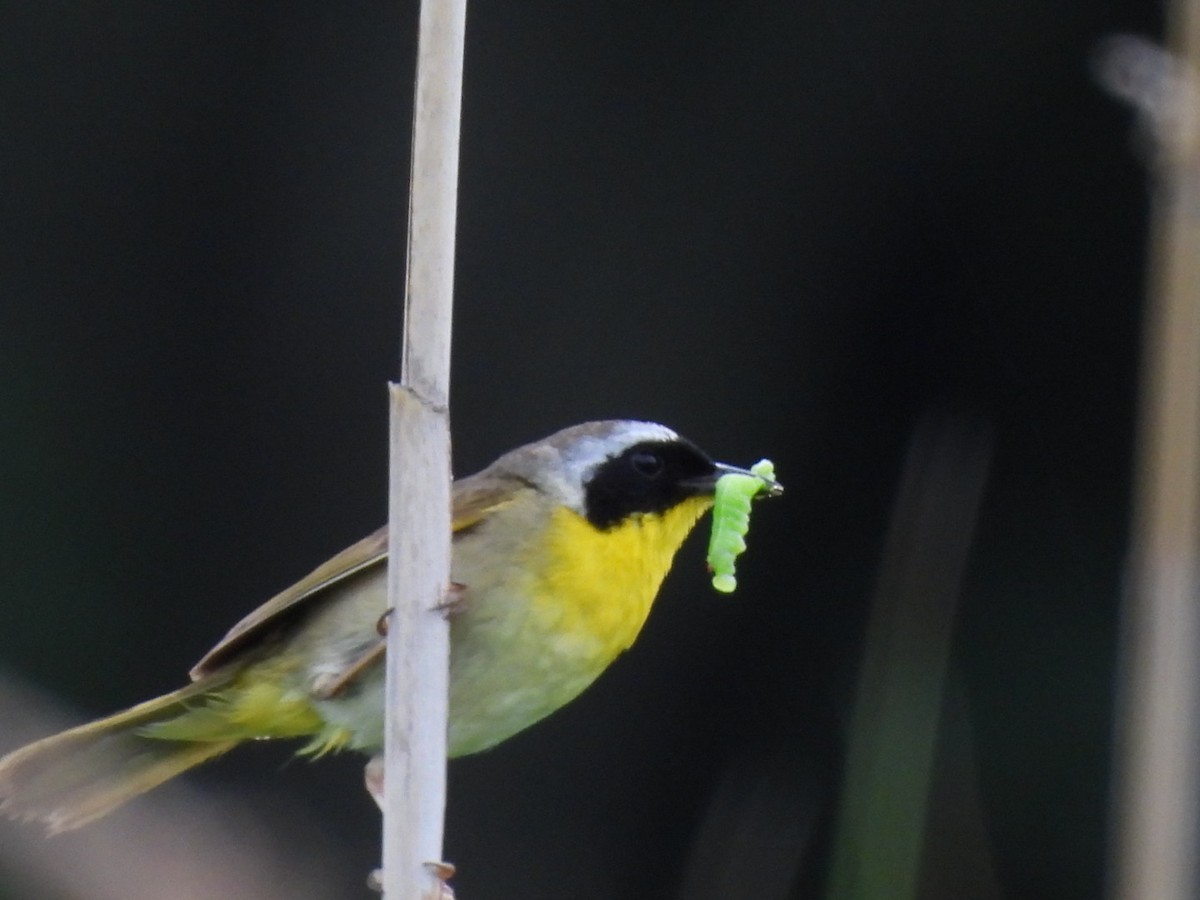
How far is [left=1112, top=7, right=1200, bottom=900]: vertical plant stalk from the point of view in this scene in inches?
70.2

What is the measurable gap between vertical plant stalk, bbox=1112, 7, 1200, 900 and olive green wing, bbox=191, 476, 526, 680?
975mm

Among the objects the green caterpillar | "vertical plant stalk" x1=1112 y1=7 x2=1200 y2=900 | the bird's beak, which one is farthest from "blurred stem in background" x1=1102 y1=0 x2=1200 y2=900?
the bird's beak

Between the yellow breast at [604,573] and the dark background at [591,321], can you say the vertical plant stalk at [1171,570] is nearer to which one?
the yellow breast at [604,573]

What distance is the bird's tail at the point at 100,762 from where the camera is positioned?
2.33m

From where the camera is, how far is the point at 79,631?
3.88m

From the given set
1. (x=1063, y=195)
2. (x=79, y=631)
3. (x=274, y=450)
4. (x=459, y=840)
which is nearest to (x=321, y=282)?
(x=274, y=450)

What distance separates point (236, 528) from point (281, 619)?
1304mm

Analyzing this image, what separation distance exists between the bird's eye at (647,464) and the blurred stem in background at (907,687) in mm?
467

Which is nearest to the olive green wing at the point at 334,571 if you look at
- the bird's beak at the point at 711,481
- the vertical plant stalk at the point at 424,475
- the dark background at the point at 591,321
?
the bird's beak at the point at 711,481

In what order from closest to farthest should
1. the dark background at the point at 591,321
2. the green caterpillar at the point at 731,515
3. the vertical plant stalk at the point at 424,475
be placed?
1. the vertical plant stalk at the point at 424,475
2. the green caterpillar at the point at 731,515
3. the dark background at the point at 591,321

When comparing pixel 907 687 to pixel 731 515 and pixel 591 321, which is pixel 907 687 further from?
pixel 591 321

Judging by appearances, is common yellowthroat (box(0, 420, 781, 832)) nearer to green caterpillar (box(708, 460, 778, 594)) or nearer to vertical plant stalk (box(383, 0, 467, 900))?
green caterpillar (box(708, 460, 778, 594))

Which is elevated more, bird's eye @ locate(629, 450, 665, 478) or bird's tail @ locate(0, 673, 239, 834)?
bird's eye @ locate(629, 450, 665, 478)

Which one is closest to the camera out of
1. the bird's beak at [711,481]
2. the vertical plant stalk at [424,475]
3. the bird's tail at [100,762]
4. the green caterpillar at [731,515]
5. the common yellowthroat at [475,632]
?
the vertical plant stalk at [424,475]
